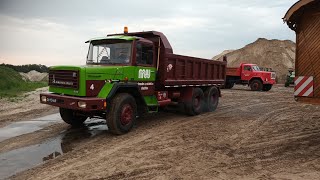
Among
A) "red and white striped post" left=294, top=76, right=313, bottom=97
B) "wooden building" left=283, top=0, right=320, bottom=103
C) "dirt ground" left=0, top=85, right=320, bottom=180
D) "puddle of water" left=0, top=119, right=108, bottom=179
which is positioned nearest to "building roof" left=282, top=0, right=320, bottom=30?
"wooden building" left=283, top=0, right=320, bottom=103

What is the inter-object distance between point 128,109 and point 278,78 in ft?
133

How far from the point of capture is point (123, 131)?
27.5 feet

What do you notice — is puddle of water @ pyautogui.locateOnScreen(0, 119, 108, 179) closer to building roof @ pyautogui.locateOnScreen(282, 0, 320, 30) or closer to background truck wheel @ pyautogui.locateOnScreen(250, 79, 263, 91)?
building roof @ pyautogui.locateOnScreen(282, 0, 320, 30)

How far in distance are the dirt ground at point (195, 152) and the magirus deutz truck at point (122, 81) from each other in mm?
638

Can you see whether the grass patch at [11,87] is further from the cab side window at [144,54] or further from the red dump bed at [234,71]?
the red dump bed at [234,71]

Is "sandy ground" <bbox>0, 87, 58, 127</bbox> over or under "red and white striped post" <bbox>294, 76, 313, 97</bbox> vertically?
under

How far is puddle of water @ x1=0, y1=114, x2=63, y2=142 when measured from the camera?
8.63m

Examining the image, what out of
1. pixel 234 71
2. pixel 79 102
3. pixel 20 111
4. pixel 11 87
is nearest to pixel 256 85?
pixel 234 71

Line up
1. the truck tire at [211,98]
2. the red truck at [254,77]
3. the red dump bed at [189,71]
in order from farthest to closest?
the red truck at [254,77], the truck tire at [211,98], the red dump bed at [189,71]

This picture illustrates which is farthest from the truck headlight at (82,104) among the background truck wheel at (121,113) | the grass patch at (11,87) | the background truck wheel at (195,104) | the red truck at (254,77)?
the red truck at (254,77)

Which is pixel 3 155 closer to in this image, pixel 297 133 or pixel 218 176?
pixel 218 176

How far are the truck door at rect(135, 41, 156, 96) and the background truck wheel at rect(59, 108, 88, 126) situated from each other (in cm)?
222

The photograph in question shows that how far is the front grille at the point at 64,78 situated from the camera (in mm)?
7948

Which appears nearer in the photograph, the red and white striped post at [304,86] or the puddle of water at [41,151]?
the puddle of water at [41,151]
